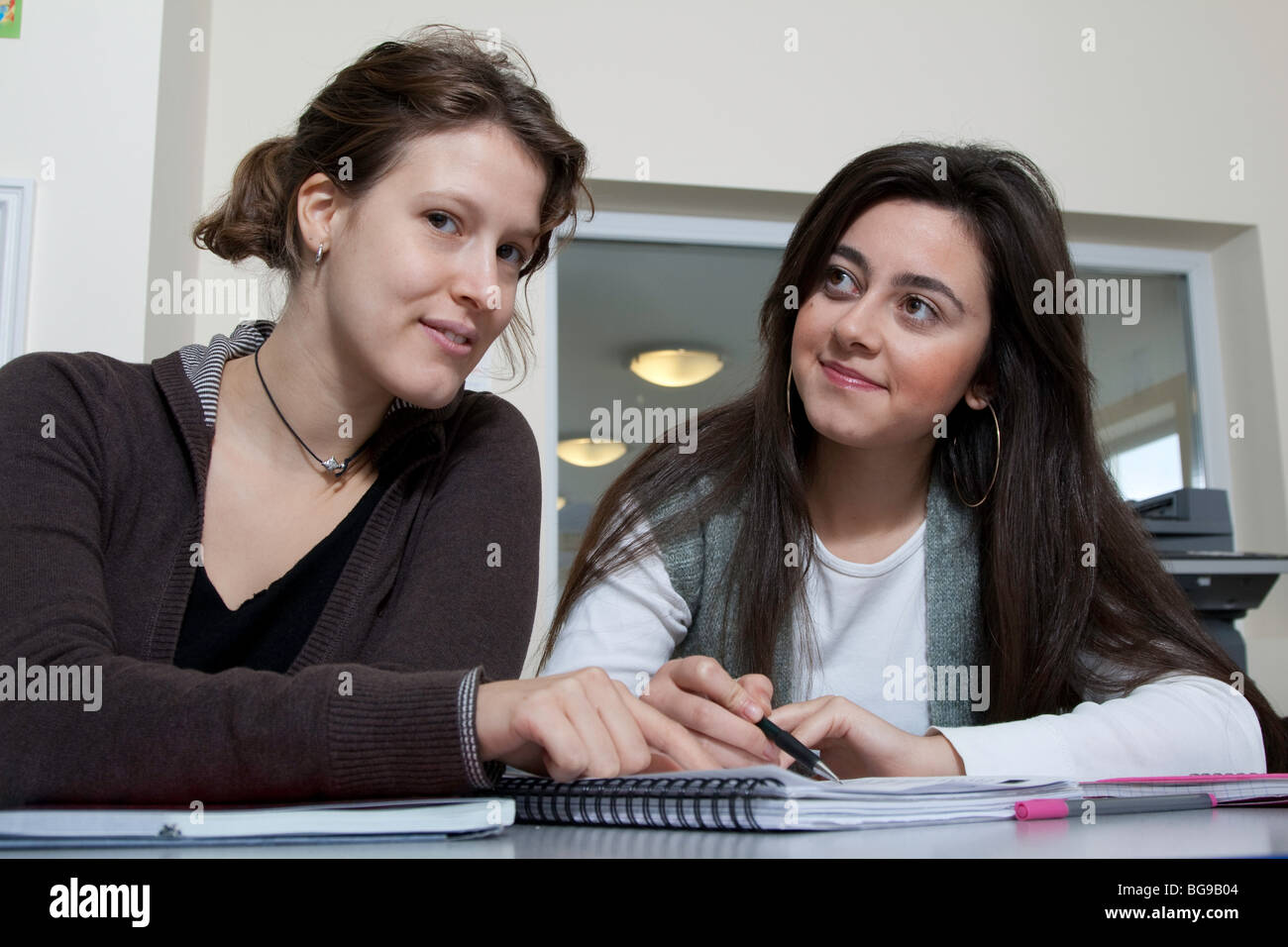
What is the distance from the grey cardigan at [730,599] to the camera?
1.35 metres

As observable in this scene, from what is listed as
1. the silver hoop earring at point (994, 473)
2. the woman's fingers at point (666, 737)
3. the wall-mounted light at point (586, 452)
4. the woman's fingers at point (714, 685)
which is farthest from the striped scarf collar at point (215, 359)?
the wall-mounted light at point (586, 452)

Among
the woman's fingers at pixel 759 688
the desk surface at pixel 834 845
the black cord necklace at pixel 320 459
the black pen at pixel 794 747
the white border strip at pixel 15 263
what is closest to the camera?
the desk surface at pixel 834 845

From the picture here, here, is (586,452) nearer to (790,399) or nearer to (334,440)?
(790,399)

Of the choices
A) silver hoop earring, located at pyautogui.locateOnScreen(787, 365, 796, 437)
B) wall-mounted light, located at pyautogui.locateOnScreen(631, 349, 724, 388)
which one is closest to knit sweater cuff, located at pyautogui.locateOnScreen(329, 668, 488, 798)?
silver hoop earring, located at pyautogui.locateOnScreen(787, 365, 796, 437)

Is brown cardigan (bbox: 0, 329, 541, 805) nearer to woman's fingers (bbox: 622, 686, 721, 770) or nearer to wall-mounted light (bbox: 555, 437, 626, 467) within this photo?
woman's fingers (bbox: 622, 686, 721, 770)

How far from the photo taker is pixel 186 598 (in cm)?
99

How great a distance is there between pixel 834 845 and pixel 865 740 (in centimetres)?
42

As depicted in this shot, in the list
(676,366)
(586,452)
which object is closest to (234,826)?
(586,452)

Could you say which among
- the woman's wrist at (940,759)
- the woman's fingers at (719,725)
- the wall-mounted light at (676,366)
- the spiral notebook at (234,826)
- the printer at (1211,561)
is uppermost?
the wall-mounted light at (676,366)

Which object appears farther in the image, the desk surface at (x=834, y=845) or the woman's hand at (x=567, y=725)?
the woman's hand at (x=567, y=725)

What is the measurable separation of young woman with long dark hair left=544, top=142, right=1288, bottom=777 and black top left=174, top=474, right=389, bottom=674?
29 cm

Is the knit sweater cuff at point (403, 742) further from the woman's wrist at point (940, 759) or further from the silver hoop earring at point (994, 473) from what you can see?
the silver hoop earring at point (994, 473)

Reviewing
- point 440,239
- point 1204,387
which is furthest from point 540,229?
point 1204,387

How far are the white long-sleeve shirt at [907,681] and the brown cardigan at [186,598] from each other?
0.66 feet
